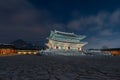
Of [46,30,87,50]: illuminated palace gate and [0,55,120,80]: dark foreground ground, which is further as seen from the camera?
[46,30,87,50]: illuminated palace gate

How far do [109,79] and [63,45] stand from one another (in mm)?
121168

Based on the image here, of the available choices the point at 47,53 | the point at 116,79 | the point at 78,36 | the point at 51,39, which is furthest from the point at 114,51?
the point at 116,79

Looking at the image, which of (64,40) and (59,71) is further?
(64,40)

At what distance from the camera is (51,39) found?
12688 centimetres

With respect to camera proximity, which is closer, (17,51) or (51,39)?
(51,39)

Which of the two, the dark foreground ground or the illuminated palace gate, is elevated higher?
the illuminated palace gate

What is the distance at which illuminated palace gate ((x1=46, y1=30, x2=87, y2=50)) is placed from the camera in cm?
12675

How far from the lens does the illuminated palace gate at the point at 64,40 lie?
12675cm

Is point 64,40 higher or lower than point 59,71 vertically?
higher

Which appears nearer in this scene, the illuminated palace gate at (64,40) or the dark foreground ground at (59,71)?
the dark foreground ground at (59,71)

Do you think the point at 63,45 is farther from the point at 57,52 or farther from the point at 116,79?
the point at 116,79

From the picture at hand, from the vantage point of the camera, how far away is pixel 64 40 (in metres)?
131

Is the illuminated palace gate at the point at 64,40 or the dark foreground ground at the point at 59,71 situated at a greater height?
the illuminated palace gate at the point at 64,40

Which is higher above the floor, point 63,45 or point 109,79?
point 63,45
